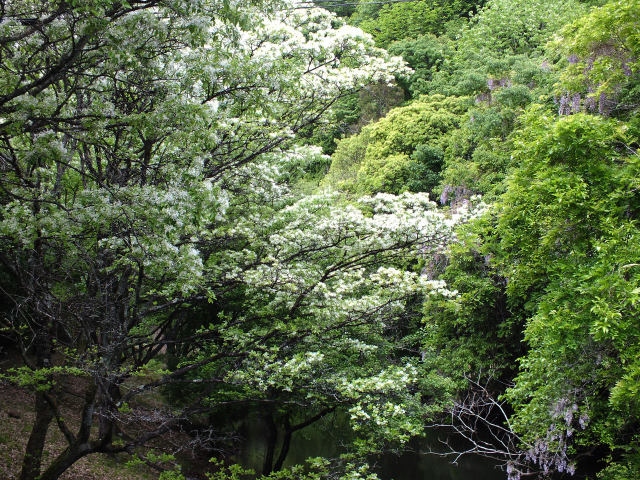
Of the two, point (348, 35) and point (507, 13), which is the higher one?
point (507, 13)

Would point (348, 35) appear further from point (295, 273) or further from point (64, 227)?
point (64, 227)

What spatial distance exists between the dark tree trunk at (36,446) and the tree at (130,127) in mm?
22

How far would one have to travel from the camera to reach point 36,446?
23.2ft

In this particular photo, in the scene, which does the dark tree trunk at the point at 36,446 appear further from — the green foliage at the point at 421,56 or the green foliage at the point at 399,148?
the green foliage at the point at 421,56

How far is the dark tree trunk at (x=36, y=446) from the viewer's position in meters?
6.91

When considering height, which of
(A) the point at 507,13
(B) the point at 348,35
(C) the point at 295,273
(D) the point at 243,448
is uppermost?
(A) the point at 507,13

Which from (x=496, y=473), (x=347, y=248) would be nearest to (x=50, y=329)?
(x=347, y=248)

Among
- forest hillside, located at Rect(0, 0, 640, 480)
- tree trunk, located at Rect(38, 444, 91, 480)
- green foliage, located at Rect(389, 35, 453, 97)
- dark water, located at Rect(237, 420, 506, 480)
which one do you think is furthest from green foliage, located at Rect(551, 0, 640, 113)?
green foliage, located at Rect(389, 35, 453, 97)

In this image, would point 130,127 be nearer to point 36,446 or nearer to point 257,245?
point 257,245

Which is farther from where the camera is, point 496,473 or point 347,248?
point 496,473

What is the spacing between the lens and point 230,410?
36.3ft

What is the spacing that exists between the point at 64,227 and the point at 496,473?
51.2 ft

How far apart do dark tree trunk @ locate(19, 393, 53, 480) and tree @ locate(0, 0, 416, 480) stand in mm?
22

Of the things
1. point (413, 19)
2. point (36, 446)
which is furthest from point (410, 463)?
point (413, 19)
